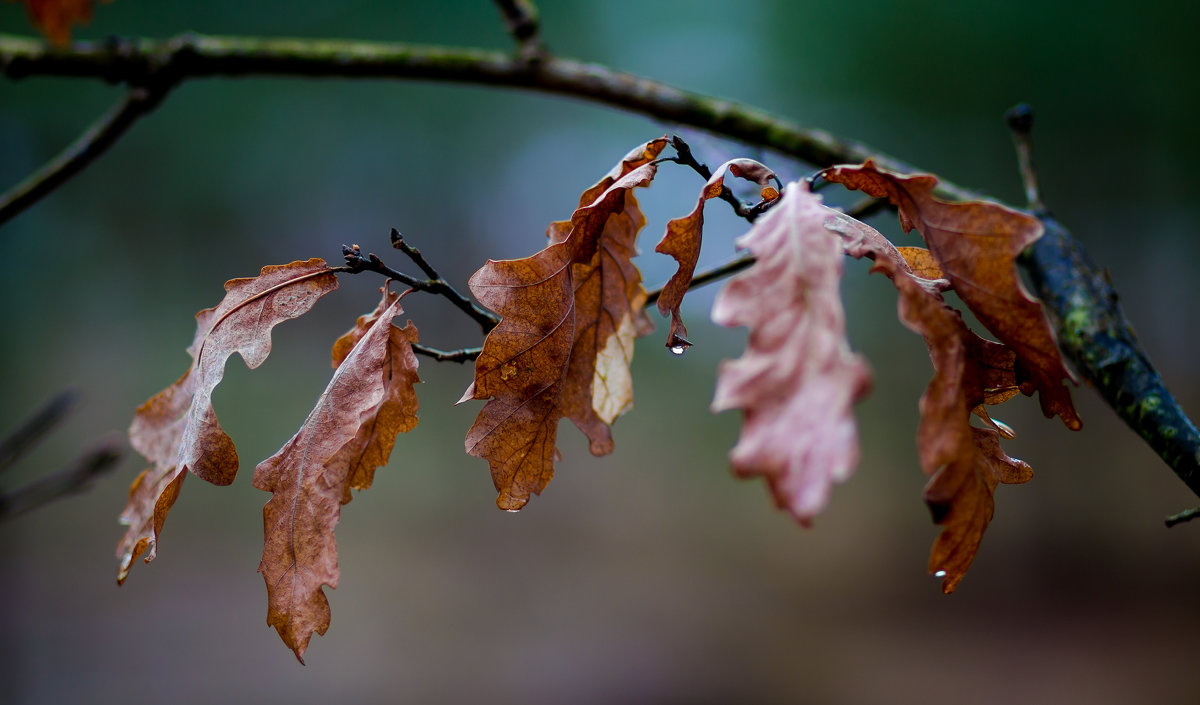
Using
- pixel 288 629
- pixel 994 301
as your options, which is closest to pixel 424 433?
pixel 288 629

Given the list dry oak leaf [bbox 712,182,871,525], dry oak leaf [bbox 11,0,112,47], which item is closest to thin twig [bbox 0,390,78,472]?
dry oak leaf [bbox 11,0,112,47]

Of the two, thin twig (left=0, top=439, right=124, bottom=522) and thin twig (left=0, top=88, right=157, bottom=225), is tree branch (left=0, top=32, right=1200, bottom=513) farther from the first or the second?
thin twig (left=0, top=439, right=124, bottom=522)

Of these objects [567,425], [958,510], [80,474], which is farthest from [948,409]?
[567,425]

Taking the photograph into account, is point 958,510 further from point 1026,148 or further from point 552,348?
point 1026,148

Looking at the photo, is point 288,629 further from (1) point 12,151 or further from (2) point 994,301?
(1) point 12,151

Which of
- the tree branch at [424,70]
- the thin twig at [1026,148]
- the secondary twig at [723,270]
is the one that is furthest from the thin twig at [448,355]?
the thin twig at [1026,148]

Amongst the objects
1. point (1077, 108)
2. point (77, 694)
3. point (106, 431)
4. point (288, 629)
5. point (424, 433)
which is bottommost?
point (77, 694)
